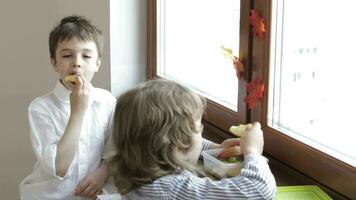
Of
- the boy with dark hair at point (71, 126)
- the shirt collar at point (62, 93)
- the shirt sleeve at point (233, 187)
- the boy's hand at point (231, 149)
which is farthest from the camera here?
the shirt collar at point (62, 93)

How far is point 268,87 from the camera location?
1480mm

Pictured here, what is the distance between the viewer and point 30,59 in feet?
7.20

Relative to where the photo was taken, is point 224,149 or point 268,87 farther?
point 268,87

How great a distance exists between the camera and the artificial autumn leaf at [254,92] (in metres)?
1.50

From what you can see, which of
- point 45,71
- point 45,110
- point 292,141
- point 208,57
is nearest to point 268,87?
point 292,141

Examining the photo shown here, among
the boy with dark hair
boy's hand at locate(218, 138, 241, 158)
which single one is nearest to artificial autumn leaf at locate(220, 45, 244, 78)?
boy's hand at locate(218, 138, 241, 158)

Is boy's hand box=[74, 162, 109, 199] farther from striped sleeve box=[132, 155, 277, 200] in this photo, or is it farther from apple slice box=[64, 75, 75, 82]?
striped sleeve box=[132, 155, 277, 200]

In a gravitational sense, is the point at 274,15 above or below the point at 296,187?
above

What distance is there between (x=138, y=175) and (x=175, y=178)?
8 cm

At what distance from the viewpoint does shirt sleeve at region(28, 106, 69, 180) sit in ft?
4.71

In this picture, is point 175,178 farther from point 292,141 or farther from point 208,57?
point 208,57

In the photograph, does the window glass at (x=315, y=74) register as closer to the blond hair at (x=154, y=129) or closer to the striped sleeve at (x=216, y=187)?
the striped sleeve at (x=216, y=187)

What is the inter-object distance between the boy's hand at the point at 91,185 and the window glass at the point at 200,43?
0.46 metres

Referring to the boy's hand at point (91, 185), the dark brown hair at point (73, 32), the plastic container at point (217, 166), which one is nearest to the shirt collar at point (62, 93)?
the dark brown hair at point (73, 32)
